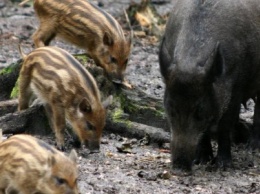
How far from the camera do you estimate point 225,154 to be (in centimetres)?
794

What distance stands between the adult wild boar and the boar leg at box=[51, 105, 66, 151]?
905mm

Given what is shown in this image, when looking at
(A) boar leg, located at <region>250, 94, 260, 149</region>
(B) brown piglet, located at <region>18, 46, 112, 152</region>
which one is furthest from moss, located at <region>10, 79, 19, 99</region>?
(A) boar leg, located at <region>250, 94, 260, 149</region>

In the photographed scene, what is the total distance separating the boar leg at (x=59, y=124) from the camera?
7789 millimetres

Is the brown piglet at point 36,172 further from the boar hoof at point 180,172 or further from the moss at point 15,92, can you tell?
the moss at point 15,92

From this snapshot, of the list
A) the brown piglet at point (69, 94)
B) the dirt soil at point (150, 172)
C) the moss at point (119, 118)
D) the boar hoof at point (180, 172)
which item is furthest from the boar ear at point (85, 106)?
the moss at point (119, 118)

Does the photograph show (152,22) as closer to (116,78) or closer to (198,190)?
(116,78)

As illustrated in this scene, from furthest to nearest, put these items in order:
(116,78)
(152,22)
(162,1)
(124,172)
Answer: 1. (162,1)
2. (152,22)
3. (116,78)
4. (124,172)

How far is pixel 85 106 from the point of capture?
25.1 ft

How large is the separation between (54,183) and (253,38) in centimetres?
246

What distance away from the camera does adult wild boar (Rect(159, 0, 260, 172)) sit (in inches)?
288

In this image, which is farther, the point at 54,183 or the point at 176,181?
the point at 176,181

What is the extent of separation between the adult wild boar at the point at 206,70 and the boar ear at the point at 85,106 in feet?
2.08

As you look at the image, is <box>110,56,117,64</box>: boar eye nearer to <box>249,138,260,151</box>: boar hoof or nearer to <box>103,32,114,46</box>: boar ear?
<box>103,32,114,46</box>: boar ear

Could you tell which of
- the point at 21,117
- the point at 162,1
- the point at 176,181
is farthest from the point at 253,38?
the point at 162,1
